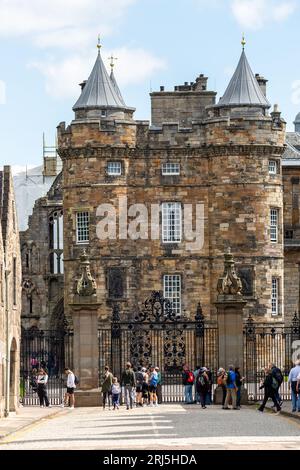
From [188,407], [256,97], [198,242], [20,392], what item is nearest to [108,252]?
[198,242]

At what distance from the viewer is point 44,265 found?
311ft

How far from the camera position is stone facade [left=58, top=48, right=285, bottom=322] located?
7425 centimetres

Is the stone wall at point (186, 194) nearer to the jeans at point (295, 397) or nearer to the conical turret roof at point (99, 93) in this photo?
the conical turret roof at point (99, 93)

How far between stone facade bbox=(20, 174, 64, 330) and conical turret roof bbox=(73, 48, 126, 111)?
1846cm

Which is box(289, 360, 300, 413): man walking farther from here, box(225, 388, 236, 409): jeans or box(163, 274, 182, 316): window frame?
box(163, 274, 182, 316): window frame

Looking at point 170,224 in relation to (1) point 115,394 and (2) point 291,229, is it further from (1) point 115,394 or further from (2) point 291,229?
(1) point 115,394

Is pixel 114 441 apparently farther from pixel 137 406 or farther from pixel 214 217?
pixel 214 217

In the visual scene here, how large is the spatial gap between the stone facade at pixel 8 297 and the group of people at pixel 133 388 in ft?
9.46

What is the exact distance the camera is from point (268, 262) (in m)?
74.8

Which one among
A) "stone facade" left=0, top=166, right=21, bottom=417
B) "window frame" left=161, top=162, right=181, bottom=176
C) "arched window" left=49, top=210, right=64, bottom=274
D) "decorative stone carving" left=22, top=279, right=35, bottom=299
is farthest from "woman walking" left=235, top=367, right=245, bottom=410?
"arched window" left=49, top=210, right=64, bottom=274

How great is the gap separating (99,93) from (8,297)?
2646cm

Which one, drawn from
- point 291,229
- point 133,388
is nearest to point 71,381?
point 133,388

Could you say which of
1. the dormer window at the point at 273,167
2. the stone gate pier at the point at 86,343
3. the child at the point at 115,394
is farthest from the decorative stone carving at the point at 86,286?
the dormer window at the point at 273,167

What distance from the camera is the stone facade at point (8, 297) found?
160ft
